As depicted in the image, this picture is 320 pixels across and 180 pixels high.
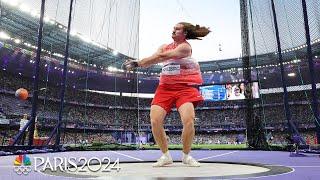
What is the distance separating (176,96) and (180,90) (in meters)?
0.09

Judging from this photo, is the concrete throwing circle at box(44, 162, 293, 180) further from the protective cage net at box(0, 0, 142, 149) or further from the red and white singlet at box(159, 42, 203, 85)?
the protective cage net at box(0, 0, 142, 149)

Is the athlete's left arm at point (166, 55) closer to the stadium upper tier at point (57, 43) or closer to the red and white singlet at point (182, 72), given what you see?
the red and white singlet at point (182, 72)

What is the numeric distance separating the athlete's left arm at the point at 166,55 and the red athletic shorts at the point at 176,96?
416 millimetres

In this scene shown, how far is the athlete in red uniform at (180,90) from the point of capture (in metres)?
3.73

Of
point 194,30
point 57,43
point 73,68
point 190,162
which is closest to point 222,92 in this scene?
point 73,68

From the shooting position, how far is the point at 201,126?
42562 millimetres

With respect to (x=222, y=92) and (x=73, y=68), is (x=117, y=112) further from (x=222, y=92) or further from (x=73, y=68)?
(x=222, y=92)

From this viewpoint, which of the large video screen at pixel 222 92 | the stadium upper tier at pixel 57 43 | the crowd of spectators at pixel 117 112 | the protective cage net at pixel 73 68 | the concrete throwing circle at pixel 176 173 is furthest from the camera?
the large video screen at pixel 222 92

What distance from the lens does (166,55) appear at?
364 centimetres

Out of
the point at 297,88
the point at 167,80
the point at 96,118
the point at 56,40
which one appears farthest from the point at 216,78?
the point at 167,80

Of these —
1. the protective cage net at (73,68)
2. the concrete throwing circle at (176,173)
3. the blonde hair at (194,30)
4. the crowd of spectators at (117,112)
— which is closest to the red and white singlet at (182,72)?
the blonde hair at (194,30)

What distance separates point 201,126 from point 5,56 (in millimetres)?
25309

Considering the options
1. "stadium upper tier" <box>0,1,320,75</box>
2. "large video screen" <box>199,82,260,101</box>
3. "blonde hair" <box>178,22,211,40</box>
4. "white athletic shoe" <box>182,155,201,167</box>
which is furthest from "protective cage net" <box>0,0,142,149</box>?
"large video screen" <box>199,82,260,101</box>

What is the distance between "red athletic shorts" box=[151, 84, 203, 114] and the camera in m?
3.87
